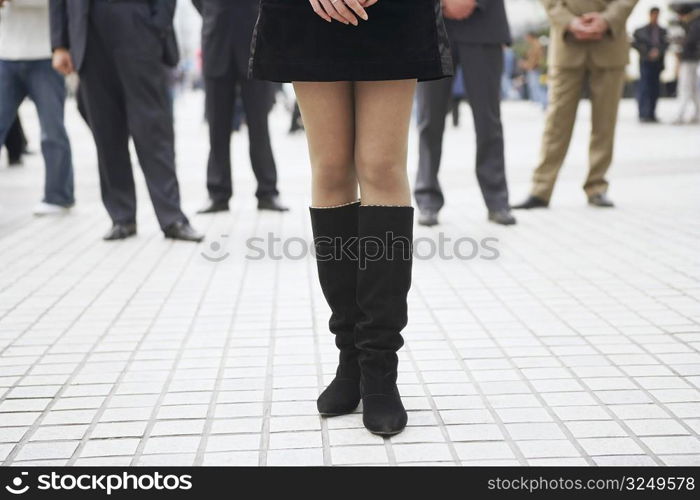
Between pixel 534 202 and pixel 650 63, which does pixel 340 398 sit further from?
pixel 650 63

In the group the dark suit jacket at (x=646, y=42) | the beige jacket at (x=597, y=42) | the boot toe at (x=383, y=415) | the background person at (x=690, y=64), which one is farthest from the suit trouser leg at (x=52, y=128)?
the dark suit jacket at (x=646, y=42)

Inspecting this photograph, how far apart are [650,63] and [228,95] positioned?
10.8m

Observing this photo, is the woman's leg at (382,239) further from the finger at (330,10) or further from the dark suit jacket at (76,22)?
the dark suit jacket at (76,22)

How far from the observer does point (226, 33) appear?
6.59 m

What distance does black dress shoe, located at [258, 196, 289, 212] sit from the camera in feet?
22.4

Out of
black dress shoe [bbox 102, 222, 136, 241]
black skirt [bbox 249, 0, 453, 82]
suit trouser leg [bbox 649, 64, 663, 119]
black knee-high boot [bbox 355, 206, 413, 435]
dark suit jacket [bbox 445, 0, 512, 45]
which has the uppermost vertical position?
dark suit jacket [bbox 445, 0, 512, 45]

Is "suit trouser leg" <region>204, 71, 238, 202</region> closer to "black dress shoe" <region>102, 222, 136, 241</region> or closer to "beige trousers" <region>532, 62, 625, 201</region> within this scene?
"black dress shoe" <region>102, 222, 136, 241</region>

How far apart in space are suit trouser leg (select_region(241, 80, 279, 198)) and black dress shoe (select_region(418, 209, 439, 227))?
1.31 metres

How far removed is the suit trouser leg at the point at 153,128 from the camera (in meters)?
5.56

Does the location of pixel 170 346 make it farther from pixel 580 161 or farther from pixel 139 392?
pixel 580 161

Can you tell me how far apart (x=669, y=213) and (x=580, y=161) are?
3.64 meters

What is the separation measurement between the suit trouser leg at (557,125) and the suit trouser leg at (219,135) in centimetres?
230

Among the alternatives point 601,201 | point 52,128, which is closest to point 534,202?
point 601,201

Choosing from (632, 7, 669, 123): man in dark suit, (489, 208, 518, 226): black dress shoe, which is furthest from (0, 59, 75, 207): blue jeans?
(632, 7, 669, 123): man in dark suit
